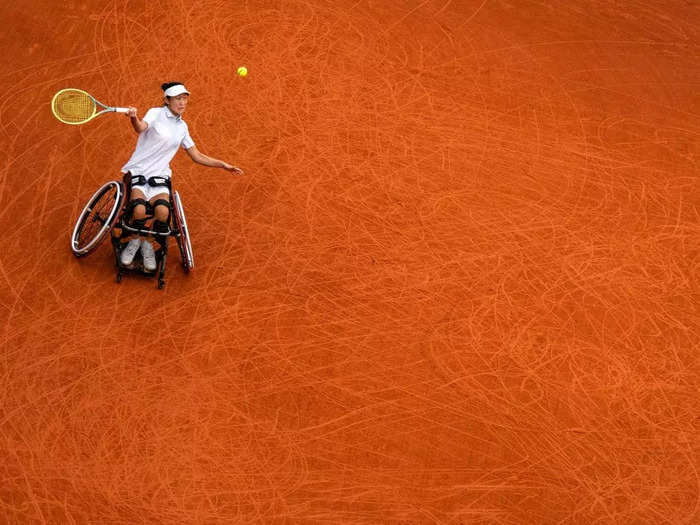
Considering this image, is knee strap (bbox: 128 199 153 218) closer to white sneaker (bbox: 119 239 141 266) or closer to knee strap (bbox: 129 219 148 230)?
knee strap (bbox: 129 219 148 230)

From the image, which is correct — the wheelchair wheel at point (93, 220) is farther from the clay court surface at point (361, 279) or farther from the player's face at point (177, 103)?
the player's face at point (177, 103)

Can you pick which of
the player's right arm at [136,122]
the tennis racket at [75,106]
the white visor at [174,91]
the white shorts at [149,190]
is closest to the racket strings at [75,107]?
the tennis racket at [75,106]

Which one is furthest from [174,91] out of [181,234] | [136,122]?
[181,234]

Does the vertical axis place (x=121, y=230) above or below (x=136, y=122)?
below

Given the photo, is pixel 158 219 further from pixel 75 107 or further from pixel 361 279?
pixel 361 279

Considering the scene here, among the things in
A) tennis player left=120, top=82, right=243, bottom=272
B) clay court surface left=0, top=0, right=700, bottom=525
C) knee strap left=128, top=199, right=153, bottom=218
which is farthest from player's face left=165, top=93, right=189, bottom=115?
clay court surface left=0, top=0, right=700, bottom=525

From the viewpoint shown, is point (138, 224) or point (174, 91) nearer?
point (174, 91)

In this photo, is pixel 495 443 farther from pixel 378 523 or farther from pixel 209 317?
pixel 209 317
